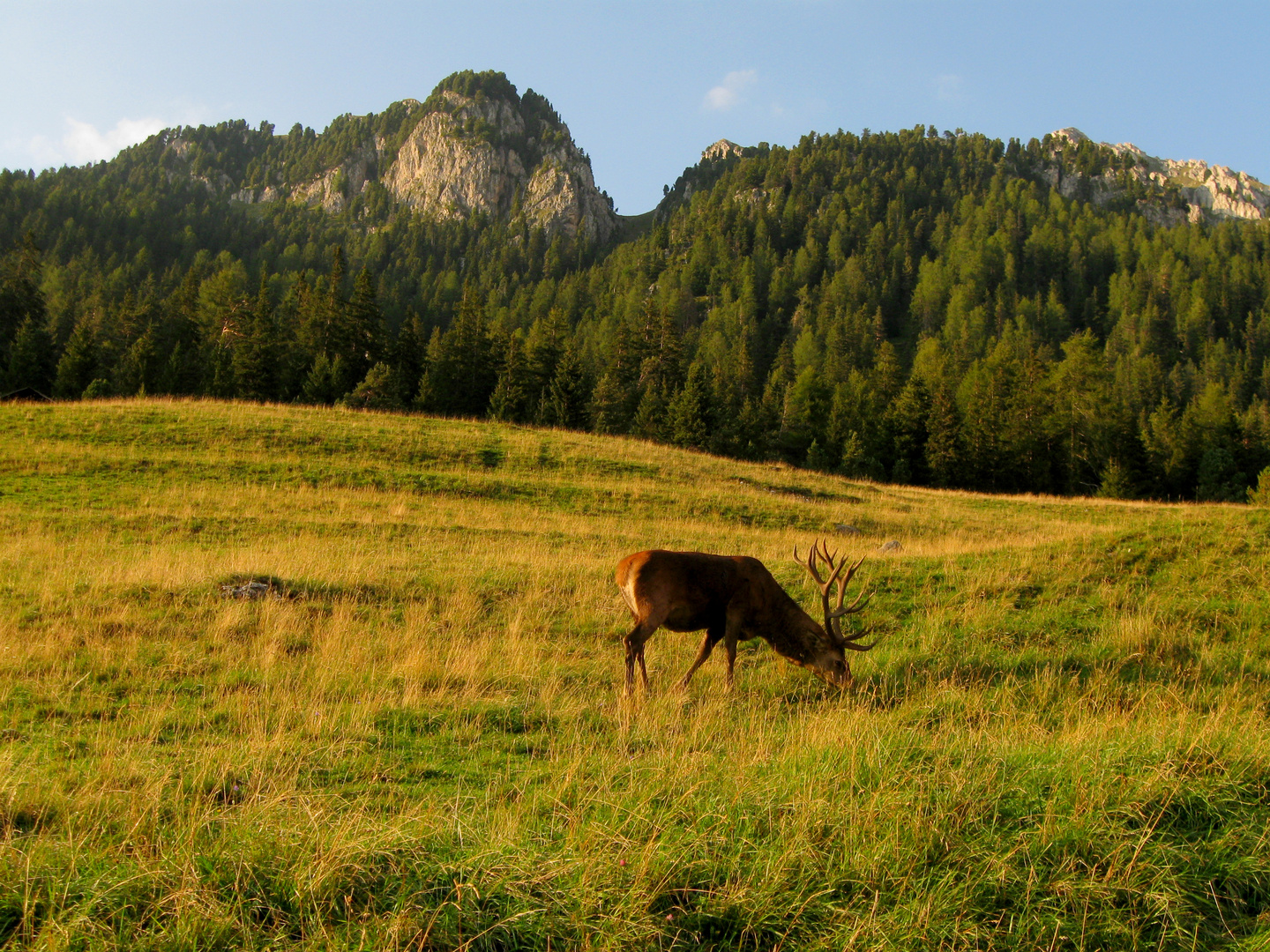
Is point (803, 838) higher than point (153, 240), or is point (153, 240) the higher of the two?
point (153, 240)

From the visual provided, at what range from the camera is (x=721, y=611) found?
8.35m

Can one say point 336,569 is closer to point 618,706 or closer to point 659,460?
point 618,706

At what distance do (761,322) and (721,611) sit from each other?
434ft

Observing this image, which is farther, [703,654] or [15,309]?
[15,309]

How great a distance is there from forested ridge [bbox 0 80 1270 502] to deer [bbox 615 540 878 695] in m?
49.5

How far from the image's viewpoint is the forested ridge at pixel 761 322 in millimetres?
61469

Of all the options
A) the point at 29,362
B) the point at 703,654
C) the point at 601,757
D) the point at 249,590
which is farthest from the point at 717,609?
the point at 29,362

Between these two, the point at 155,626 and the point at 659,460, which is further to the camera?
the point at 659,460

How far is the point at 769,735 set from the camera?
618cm

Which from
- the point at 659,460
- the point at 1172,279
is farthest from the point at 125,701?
the point at 1172,279

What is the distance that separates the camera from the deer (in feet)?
25.8

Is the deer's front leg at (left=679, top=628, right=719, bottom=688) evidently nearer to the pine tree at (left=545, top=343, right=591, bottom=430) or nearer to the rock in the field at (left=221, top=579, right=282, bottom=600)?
the rock in the field at (left=221, top=579, right=282, bottom=600)

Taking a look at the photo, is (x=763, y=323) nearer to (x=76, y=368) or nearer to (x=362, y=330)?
(x=362, y=330)

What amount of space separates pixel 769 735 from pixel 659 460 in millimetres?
25156
